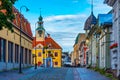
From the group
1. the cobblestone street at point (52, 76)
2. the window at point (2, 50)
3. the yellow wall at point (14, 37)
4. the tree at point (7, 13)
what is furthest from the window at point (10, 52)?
the tree at point (7, 13)

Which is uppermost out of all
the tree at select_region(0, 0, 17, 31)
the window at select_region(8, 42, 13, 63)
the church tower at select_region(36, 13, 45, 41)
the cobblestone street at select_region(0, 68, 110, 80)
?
the church tower at select_region(36, 13, 45, 41)

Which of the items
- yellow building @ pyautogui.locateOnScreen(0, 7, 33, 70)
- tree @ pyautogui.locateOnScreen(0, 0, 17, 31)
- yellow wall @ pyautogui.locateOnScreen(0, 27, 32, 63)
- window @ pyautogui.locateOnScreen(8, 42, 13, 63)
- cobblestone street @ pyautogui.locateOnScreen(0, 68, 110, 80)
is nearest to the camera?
tree @ pyautogui.locateOnScreen(0, 0, 17, 31)

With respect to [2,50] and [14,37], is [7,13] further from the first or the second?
[14,37]

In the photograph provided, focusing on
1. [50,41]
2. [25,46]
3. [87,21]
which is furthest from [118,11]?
[50,41]

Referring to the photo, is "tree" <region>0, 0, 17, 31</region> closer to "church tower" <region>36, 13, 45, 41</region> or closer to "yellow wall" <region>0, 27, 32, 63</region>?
"yellow wall" <region>0, 27, 32, 63</region>

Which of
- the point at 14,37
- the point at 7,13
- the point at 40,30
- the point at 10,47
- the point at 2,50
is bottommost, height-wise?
the point at 2,50

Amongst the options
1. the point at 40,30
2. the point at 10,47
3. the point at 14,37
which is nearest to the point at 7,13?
the point at 10,47

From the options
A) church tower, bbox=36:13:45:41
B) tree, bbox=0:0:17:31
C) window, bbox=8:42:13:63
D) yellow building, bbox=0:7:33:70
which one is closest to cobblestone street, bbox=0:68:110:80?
tree, bbox=0:0:17:31

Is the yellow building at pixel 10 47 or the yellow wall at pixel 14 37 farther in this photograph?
the yellow wall at pixel 14 37

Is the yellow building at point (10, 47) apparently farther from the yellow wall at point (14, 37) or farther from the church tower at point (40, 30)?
the church tower at point (40, 30)

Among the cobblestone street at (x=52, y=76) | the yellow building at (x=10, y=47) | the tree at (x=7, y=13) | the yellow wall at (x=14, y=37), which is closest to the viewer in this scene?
the tree at (x=7, y=13)

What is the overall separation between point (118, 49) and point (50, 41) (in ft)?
419

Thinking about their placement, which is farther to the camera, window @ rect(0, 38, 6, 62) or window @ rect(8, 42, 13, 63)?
window @ rect(8, 42, 13, 63)

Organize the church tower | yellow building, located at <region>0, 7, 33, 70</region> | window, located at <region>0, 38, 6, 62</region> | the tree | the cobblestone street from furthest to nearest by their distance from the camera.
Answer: the church tower
yellow building, located at <region>0, 7, 33, 70</region>
window, located at <region>0, 38, 6, 62</region>
the cobblestone street
the tree
